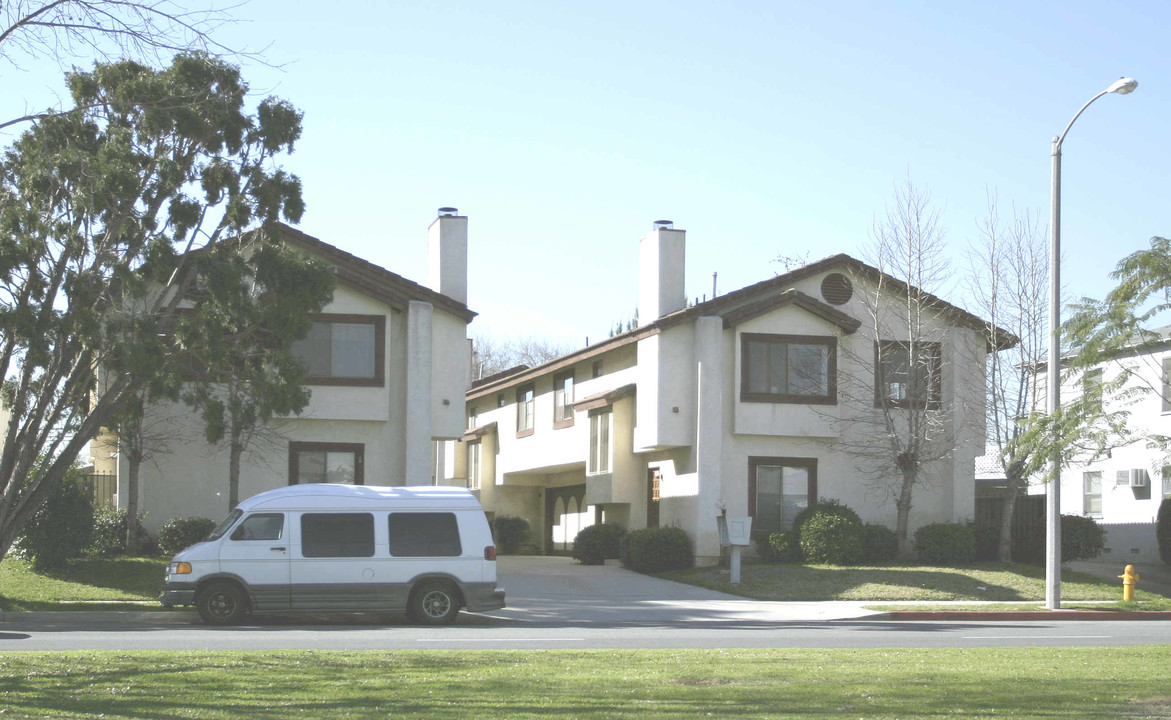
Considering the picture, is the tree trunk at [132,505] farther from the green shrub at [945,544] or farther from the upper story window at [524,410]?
the green shrub at [945,544]

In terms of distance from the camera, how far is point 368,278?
28.9 metres

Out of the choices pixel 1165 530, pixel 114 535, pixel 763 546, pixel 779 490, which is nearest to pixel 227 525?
pixel 114 535

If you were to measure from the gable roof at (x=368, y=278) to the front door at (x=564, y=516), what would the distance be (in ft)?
38.7

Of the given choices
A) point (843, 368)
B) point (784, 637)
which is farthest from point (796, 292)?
point (784, 637)

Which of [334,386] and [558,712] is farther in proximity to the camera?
[334,386]

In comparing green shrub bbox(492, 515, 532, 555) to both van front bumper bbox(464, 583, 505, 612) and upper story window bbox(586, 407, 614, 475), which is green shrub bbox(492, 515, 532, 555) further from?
van front bumper bbox(464, 583, 505, 612)

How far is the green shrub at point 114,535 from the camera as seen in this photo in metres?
27.0

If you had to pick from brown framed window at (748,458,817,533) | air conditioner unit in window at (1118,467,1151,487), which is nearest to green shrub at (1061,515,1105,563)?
brown framed window at (748,458,817,533)

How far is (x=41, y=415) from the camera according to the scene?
70.6 feet

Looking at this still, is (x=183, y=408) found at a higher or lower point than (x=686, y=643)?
higher

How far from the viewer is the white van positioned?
19.3 m

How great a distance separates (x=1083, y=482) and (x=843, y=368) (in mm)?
13168

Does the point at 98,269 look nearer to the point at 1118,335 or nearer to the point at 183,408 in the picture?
the point at 183,408

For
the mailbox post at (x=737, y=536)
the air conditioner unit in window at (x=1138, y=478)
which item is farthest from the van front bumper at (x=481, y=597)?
the air conditioner unit in window at (x=1138, y=478)
